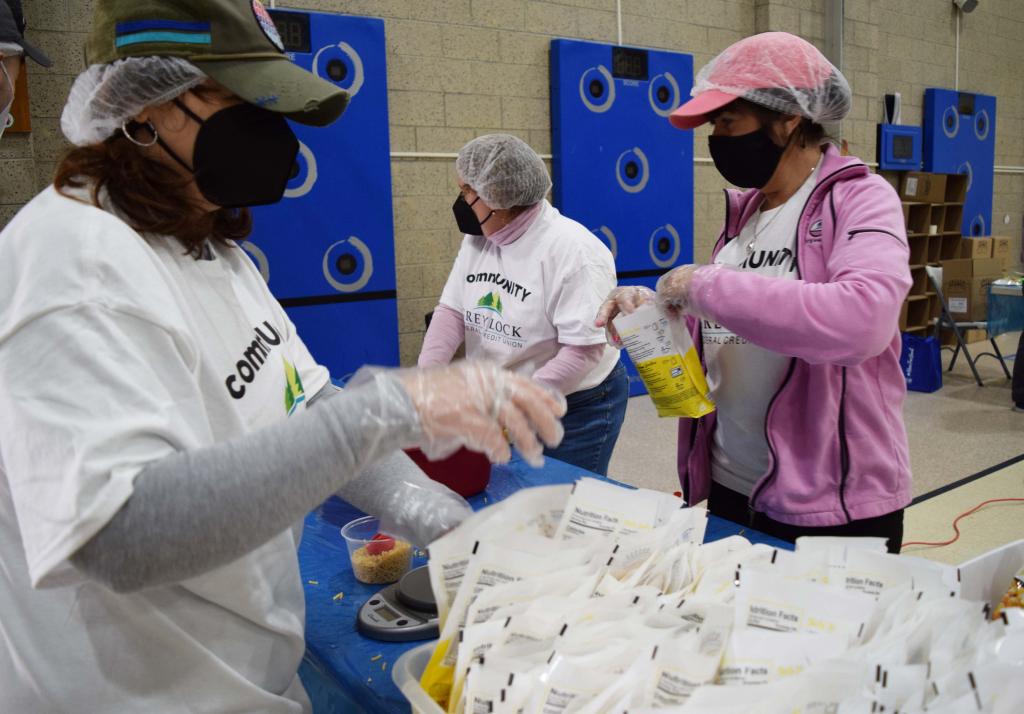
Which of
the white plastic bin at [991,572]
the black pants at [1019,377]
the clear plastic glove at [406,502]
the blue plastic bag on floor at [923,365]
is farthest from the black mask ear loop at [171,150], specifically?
the blue plastic bag on floor at [923,365]

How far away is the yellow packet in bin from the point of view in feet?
4.74

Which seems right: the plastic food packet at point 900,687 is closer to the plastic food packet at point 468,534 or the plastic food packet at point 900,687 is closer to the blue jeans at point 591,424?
the plastic food packet at point 468,534

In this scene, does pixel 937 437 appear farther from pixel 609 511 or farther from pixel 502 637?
pixel 502 637

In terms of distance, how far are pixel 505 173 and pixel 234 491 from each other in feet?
6.07

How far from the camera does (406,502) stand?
1.12 m

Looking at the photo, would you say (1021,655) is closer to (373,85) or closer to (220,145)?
(220,145)

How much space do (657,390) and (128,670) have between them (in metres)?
1.00

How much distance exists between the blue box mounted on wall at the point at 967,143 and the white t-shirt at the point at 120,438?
26.0 feet

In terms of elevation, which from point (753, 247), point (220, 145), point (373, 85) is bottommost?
point (753, 247)

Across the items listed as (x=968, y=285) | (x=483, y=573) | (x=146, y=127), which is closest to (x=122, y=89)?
(x=146, y=127)

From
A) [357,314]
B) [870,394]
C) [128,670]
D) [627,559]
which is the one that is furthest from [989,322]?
[128,670]

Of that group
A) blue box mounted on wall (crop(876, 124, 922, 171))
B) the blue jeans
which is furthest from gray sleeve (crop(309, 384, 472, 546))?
blue box mounted on wall (crop(876, 124, 922, 171))

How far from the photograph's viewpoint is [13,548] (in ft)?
2.60

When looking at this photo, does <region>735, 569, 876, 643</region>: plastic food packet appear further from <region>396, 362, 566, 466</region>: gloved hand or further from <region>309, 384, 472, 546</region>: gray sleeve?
<region>309, 384, 472, 546</region>: gray sleeve
